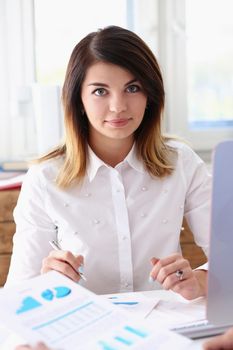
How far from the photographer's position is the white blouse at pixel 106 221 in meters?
1.29

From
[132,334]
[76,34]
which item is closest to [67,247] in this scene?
[132,334]

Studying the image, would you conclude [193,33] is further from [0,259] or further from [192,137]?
[0,259]

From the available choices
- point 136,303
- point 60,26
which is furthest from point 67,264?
point 60,26

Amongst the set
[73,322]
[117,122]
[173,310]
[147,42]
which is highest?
[147,42]

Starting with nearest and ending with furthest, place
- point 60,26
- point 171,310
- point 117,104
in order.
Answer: point 171,310 → point 117,104 → point 60,26

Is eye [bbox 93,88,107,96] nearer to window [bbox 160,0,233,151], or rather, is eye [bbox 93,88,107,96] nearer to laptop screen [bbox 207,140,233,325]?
laptop screen [bbox 207,140,233,325]

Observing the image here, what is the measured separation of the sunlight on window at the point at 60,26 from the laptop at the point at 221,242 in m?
1.56

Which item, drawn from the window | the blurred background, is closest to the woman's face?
the blurred background

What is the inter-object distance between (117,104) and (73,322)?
0.62 metres

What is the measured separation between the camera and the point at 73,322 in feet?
2.33

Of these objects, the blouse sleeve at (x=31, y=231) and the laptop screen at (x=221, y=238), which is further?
the blouse sleeve at (x=31, y=231)

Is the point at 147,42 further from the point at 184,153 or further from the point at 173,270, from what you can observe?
the point at 173,270

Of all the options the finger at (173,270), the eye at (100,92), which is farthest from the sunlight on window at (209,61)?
the finger at (173,270)

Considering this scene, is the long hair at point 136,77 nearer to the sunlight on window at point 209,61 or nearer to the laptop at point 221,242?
the laptop at point 221,242
